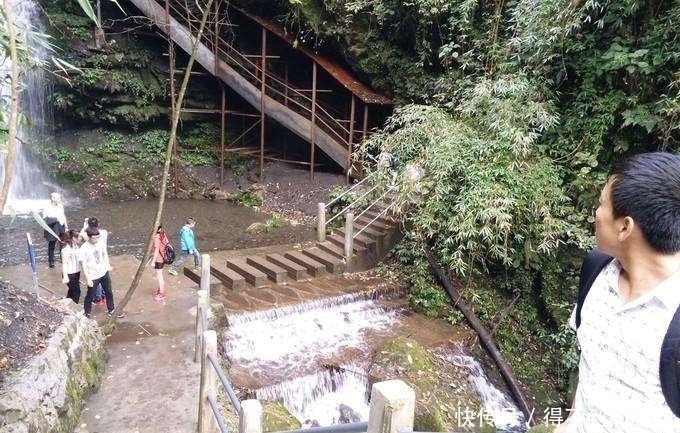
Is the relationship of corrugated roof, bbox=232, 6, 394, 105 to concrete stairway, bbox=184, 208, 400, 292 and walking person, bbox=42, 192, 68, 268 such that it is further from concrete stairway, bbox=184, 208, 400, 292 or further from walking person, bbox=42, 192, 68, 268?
walking person, bbox=42, 192, 68, 268

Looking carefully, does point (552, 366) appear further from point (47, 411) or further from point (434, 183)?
point (47, 411)

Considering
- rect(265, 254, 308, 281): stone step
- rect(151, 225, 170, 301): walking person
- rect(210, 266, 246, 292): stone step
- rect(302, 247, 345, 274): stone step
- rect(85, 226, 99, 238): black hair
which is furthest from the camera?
rect(302, 247, 345, 274): stone step

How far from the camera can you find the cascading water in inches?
253

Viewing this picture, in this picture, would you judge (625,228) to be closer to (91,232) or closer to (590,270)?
(590,270)

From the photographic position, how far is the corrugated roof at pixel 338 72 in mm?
13492

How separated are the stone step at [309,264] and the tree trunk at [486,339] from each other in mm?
1985

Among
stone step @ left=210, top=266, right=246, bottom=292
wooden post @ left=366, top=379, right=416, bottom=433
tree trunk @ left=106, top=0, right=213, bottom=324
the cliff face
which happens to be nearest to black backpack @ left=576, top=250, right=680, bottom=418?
wooden post @ left=366, top=379, right=416, bottom=433

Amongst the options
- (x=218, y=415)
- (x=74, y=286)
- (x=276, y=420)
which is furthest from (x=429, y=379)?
(x=74, y=286)

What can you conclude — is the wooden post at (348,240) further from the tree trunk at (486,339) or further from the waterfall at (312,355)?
the tree trunk at (486,339)

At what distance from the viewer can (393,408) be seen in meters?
1.90

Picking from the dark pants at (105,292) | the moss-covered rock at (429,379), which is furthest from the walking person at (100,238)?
the moss-covered rock at (429,379)

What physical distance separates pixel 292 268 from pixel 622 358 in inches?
294

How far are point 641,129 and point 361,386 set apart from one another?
5.78m

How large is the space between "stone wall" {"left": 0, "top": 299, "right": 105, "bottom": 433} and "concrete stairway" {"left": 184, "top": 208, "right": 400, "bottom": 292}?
9.13 feet
